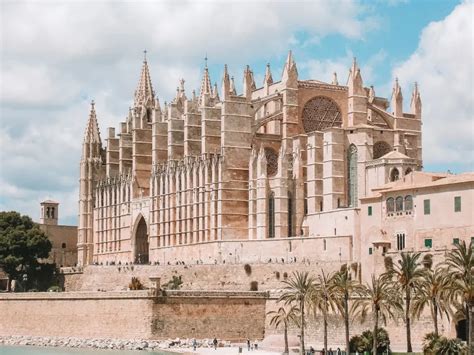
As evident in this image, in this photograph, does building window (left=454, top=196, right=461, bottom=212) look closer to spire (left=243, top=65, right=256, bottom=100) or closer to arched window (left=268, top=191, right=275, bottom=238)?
arched window (left=268, top=191, right=275, bottom=238)

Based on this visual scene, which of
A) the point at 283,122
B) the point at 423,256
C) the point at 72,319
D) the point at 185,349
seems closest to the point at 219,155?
the point at 283,122

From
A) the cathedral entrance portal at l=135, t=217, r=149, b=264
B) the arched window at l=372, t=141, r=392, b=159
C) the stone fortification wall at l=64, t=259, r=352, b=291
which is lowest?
the stone fortification wall at l=64, t=259, r=352, b=291

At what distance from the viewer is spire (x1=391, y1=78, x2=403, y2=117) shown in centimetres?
7200

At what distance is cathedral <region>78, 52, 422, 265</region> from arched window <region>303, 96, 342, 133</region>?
0.07 meters

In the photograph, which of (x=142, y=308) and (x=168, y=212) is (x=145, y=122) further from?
(x=142, y=308)

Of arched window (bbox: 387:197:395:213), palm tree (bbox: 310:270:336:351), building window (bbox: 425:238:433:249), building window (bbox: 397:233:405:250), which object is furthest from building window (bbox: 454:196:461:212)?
palm tree (bbox: 310:270:336:351)

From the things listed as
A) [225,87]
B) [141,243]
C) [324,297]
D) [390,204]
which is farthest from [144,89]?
[324,297]

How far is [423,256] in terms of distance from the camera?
163 feet

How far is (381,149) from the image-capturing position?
66688 millimetres

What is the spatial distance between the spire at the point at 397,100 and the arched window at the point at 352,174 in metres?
8.15

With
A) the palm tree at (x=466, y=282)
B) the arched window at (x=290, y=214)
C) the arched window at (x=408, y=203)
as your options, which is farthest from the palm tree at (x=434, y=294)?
the arched window at (x=290, y=214)

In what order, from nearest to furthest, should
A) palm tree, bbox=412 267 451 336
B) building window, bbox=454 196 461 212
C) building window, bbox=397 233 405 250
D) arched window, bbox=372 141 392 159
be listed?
palm tree, bbox=412 267 451 336 < building window, bbox=454 196 461 212 < building window, bbox=397 233 405 250 < arched window, bbox=372 141 392 159

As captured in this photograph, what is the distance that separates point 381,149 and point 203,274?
1324 centimetres

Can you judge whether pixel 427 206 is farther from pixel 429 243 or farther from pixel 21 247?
pixel 21 247
